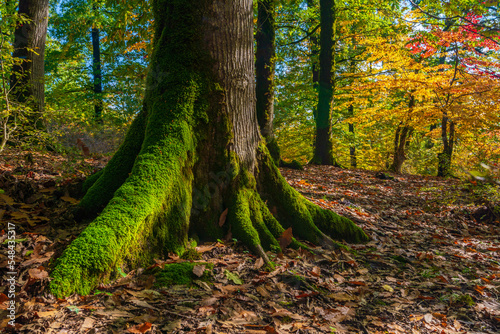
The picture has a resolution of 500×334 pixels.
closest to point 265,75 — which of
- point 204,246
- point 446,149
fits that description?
point 204,246

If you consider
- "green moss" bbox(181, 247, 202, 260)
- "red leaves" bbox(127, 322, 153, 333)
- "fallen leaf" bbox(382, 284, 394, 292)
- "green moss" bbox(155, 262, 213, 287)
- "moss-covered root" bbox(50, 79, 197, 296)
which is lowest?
"fallen leaf" bbox(382, 284, 394, 292)

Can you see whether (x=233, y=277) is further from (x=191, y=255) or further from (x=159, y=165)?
(x=159, y=165)

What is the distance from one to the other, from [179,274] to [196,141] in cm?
138

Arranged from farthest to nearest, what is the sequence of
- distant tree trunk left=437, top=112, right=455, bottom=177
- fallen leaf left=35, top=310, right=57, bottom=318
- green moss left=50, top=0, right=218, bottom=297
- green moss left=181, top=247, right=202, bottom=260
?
distant tree trunk left=437, top=112, right=455, bottom=177
green moss left=181, top=247, right=202, bottom=260
green moss left=50, top=0, right=218, bottom=297
fallen leaf left=35, top=310, right=57, bottom=318

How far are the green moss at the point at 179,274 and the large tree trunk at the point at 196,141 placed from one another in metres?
0.25

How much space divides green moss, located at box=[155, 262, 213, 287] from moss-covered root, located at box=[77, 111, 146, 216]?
1.18m

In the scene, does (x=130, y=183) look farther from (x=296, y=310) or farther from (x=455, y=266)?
(x=455, y=266)

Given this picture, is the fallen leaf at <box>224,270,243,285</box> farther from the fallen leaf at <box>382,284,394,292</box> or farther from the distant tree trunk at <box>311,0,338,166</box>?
the distant tree trunk at <box>311,0,338,166</box>

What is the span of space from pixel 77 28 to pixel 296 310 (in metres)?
12.2

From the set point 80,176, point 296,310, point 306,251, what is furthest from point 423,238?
point 80,176

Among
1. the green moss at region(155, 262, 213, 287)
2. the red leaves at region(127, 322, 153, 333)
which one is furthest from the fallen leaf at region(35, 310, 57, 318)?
the green moss at region(155, 262, 213, 287)

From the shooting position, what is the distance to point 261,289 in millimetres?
2422

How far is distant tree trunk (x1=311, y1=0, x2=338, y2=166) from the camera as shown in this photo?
1041 centimetres

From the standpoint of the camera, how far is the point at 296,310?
7.43 ft
